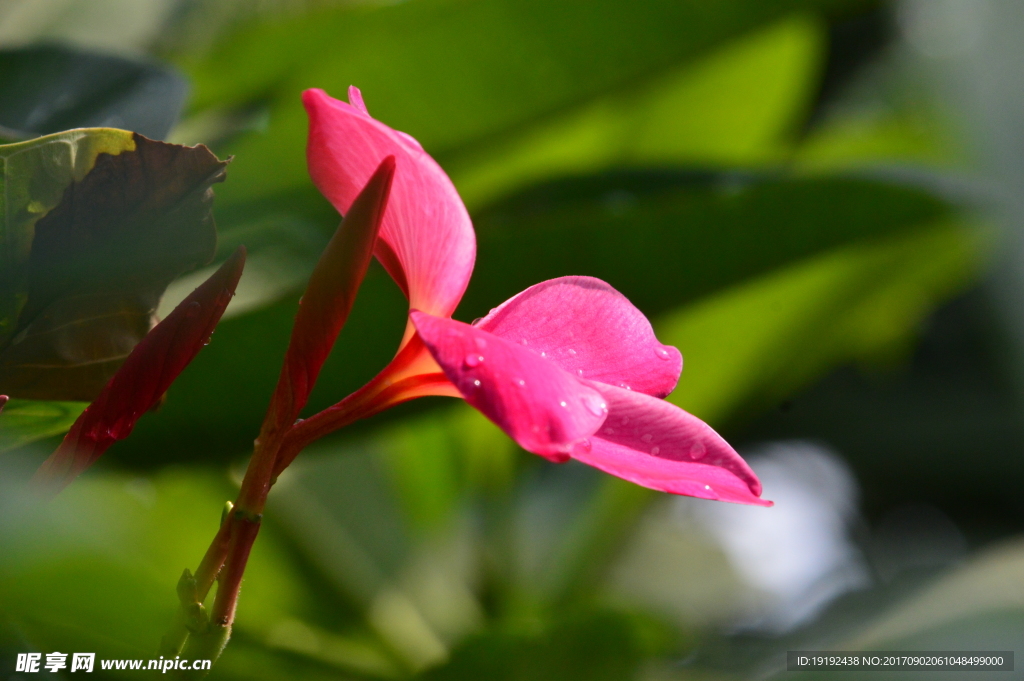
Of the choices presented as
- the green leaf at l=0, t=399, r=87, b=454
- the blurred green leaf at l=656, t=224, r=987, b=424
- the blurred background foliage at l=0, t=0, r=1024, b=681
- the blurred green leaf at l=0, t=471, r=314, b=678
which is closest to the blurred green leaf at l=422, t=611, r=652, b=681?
the blurred background foliage at l=0, t=0, r=1024, b=681

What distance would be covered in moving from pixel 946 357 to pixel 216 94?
3.52 ft

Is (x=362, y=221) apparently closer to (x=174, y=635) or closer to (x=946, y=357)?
(x=174, y=635)

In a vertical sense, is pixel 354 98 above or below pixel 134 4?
below

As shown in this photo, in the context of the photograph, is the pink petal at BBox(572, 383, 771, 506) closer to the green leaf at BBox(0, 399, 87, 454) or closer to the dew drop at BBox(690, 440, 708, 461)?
the dew drop at BBox(690, 440, 708, 461)

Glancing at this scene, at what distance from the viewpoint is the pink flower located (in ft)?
0.56

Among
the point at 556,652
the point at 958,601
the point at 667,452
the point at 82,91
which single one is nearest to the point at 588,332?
the point at 667,452

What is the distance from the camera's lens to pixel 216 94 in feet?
2.10

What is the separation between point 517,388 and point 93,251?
0.13m

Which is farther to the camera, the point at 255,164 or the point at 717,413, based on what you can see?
the point at 717,413

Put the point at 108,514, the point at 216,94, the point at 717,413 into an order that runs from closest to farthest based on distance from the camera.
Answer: the point at 108,514 → the point at 216,94 → the point at 717,413

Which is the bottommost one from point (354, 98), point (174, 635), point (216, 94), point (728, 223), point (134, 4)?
point (174, 635)

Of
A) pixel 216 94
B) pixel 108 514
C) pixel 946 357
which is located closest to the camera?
pixel 108 514

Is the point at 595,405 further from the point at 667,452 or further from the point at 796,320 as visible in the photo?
the point at 796,320

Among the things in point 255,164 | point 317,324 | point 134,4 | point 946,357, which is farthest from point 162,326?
point 946,357
